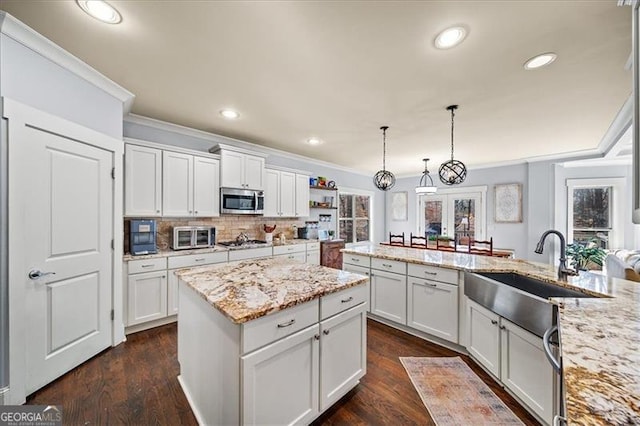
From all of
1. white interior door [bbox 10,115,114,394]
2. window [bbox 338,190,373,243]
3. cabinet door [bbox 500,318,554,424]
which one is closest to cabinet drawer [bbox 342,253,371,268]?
cabinet door [bbox 500,318,554,424]

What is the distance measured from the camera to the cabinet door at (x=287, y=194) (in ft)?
15.3

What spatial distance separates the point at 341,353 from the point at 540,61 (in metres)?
2.70

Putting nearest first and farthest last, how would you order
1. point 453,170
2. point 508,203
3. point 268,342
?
point 268,342, point 453,170, point 508,203

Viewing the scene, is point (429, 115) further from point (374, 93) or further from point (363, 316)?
point (363, 316)

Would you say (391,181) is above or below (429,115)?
below

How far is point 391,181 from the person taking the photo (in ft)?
12.1

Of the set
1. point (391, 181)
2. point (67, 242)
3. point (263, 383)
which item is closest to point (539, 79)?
point (391, 181)

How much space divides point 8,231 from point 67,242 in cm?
43

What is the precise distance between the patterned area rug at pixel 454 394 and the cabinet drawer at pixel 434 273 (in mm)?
729

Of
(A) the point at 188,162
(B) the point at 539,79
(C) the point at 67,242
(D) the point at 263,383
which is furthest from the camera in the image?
(A) the point at 188,162

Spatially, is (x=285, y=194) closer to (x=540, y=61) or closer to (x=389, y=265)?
(x=389, y=265)

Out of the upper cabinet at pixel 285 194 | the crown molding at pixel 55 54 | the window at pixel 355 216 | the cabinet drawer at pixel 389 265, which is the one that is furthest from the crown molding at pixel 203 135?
the cabinet drawer at pixel 389 265

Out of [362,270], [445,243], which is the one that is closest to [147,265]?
[362,270]

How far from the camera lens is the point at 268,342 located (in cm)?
131
